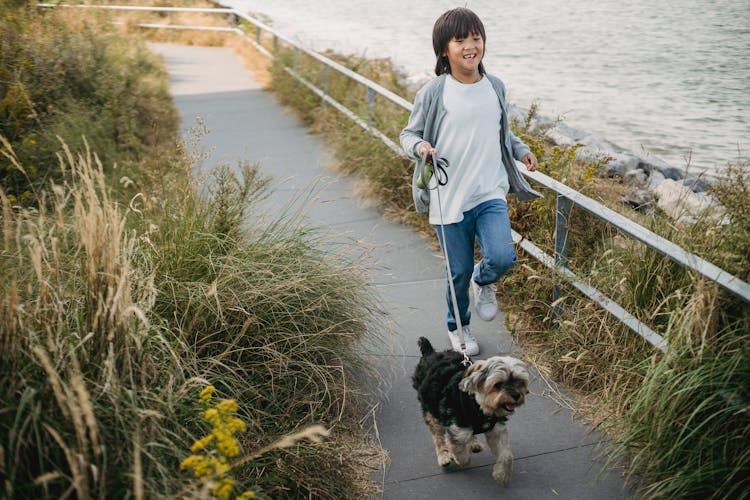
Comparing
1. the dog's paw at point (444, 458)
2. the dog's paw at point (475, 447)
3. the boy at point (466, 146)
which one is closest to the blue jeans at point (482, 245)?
the boy at point (466, 146)

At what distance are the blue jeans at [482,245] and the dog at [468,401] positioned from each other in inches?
27.8

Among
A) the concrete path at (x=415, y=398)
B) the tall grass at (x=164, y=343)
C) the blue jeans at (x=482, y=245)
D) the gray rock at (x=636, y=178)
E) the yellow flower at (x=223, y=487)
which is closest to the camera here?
the yellow flower at (x=223, y=487)

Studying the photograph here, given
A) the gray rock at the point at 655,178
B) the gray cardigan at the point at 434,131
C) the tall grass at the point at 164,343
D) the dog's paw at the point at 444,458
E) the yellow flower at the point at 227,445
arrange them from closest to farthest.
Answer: the yellow flower at the point at 227,445 → the tall grass at the point at 164,343 → the dog's paw at the point at 444,458 → the gray cardigan at the point at 434,131 → the gray rock at the point at 655,178

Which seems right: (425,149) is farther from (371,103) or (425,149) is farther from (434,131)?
(371,103)

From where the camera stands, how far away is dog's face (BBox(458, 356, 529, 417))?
353 centimetres

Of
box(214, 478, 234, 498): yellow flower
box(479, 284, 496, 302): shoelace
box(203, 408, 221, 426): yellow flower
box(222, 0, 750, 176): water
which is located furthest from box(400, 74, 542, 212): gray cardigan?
box(222, 0, 750, 176): water

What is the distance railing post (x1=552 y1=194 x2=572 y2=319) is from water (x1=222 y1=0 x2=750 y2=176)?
12.4 ft

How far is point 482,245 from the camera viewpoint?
469 centimetres

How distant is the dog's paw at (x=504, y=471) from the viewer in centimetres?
384

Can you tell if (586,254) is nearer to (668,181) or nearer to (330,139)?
(668,181)

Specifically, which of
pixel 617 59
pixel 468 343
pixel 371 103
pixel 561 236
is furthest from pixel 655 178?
pixel 617 59

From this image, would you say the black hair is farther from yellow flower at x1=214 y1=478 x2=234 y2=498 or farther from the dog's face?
yellow flower at x1=214 y1=478 x2=234 y2=498

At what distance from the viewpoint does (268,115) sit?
13133 millimetres

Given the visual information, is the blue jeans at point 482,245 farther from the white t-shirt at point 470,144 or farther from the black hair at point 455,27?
the black hair at point 455,27
